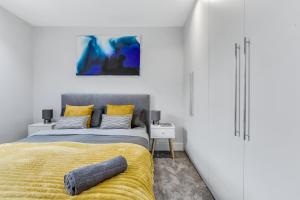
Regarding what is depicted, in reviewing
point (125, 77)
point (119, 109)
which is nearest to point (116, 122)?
point (119, 109)

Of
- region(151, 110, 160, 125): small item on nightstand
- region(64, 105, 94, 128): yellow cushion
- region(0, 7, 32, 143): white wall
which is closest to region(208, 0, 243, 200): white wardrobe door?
region(151, 110, 160, 125): small item on nightstand

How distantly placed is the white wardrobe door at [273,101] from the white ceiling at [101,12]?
2.16 metres

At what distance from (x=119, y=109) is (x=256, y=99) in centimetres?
277

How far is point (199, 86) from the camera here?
302 cm

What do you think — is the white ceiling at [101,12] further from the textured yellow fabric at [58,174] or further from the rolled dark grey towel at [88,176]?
the rolled dark grey towel at [88,176]

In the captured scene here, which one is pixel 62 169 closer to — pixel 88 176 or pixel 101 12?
pixel 88 176

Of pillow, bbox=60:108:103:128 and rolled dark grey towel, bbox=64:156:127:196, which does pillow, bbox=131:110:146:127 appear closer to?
pillow, bbox=60:108:103:128

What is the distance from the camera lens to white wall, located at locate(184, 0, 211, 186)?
2672 mm


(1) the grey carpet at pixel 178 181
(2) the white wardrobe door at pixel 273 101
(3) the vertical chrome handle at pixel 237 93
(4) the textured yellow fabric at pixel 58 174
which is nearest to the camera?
(2) the white wardrobe door at pixel 273 101

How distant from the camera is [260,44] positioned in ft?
4.46

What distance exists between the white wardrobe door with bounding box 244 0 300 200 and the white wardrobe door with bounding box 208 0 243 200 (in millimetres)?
188

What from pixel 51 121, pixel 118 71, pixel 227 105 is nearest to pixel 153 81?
pixel 118 71

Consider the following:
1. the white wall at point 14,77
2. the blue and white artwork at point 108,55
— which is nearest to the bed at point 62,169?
the white wall at point 14,77

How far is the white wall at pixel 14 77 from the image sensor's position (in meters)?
3.50
